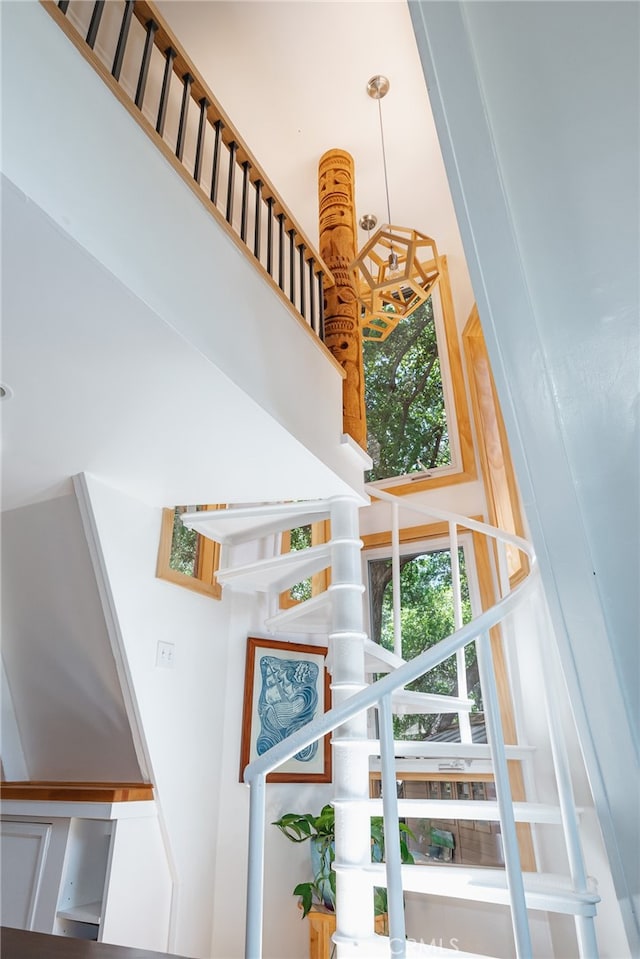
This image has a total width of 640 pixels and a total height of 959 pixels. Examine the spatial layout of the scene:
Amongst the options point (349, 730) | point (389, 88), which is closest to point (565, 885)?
point (349, 730)

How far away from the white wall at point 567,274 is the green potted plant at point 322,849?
7.04ft

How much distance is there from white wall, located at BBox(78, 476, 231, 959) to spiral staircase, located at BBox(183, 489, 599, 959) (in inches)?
11.7

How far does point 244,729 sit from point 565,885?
2.01 m

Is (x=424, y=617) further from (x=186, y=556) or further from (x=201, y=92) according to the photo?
(x=201, y=92)

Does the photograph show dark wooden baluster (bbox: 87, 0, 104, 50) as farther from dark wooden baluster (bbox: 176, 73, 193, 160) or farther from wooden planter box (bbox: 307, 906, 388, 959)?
wooden planter box (bbox: 307, 906, 388, 959)

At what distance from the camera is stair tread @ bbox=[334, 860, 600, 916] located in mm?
1500

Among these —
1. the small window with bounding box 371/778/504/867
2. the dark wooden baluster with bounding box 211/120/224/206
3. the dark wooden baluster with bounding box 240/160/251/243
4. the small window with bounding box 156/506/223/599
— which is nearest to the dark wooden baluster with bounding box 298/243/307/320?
the dark wooden baluster with bounding box 240/160/251/243

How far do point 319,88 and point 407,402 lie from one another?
2.24 m

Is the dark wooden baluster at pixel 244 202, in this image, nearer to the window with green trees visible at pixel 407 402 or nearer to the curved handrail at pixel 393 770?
the curved handrail at pixel 393 770

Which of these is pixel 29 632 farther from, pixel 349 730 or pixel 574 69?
pixel 574 69

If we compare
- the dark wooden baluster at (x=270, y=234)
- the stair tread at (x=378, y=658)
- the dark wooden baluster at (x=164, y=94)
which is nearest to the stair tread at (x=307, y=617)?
the stair tread at (x=378, y=658)

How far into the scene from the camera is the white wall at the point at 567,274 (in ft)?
2.29

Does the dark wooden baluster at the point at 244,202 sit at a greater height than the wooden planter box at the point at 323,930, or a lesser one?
greater

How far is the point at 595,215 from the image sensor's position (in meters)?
0.74
